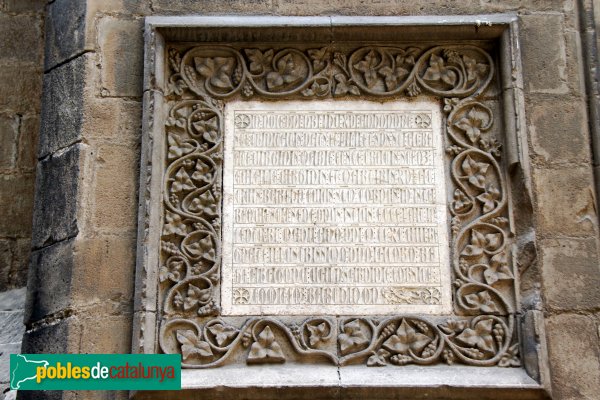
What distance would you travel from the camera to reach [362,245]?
5.18m

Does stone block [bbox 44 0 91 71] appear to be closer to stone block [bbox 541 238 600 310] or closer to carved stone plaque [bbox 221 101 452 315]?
carved stone plaque [bbox 221 101 452 315]

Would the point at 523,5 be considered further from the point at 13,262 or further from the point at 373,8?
the point at 13,262

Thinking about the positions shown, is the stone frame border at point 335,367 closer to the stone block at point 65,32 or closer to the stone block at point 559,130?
the stone block at point 559,130

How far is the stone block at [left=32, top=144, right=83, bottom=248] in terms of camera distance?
516 cm

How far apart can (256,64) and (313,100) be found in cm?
44

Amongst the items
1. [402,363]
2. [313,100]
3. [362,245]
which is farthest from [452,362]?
[313,100]

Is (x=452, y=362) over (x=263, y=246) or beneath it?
beneath

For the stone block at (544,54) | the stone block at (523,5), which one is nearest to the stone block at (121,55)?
the stone block at (523,5)

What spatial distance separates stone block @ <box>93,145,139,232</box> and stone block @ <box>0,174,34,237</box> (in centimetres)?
116

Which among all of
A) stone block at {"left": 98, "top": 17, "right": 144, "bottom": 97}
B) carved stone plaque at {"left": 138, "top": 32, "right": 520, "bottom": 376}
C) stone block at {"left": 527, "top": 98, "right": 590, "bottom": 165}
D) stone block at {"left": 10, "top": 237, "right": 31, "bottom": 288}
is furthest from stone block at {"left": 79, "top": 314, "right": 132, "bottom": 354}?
stone block at {"left": 527, "top": 98, "right": 590, "bottom": 165}

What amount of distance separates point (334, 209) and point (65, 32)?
83.3 inches

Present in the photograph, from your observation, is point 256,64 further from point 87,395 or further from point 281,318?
point 87,395

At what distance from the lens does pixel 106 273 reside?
5.06 meters

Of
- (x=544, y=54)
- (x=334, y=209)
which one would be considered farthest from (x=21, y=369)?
(x=544, y=54)
